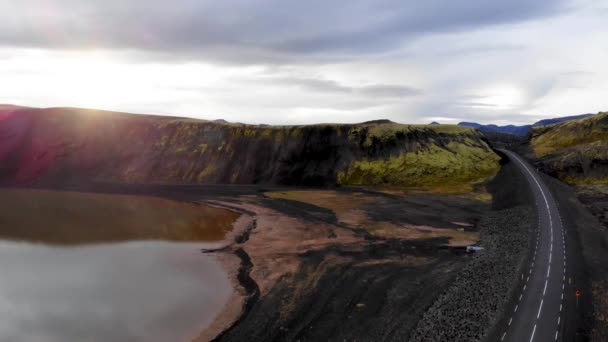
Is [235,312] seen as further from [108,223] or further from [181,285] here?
[108,223]

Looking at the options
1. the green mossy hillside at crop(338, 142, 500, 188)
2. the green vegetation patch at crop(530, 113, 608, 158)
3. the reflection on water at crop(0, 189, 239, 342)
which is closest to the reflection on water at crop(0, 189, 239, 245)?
the reflection on water at crop(0, 189, 239, 342)

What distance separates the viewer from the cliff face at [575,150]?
90.8 meters

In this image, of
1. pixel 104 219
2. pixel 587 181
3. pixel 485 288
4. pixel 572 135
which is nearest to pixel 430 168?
pixel 587 181

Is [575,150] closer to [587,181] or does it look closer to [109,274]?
[587,181]

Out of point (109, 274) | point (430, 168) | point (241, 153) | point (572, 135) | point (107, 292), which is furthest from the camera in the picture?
point (241, 153)

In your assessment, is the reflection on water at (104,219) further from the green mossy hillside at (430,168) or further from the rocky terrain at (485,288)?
the green mossy hillside at (430,168)

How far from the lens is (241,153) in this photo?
127 meters

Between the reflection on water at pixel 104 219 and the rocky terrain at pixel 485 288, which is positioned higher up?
the rocky terrain at pixel 485 288

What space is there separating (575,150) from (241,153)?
9327cm

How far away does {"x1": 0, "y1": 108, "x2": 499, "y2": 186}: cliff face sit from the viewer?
371ft

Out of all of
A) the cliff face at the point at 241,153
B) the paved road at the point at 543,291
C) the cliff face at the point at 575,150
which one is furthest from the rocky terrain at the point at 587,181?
the cliff face at the point at 241,153

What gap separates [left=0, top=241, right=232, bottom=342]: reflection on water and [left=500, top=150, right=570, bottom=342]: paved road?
26.3 meters

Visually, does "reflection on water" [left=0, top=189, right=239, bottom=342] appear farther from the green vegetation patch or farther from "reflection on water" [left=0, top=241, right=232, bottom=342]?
the green vegetation patch

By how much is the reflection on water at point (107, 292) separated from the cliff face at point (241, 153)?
65.9 m
